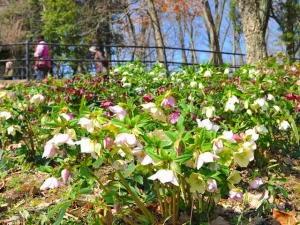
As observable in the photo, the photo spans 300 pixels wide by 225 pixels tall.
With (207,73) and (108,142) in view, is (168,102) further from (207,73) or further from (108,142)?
(207,73)

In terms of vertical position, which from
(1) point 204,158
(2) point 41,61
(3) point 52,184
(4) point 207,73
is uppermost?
(2) point 41,61

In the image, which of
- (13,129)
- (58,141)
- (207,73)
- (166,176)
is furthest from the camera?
(207,73)

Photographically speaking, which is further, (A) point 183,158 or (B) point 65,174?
(B) point 65,174

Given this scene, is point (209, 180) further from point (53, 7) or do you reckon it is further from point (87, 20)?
point (53, 7)

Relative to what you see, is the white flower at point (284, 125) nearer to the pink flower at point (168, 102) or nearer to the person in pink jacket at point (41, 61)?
the pink flower at point (168, 102)

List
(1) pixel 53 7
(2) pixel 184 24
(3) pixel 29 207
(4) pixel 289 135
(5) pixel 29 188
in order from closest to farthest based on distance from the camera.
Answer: (3) pixel 29 207 → (5) pixel 29 188 → (4) pixel 289 135 → (1) pixel 53 7 → (2) pixel 184 24

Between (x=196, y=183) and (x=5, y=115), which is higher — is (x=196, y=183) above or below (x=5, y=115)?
below

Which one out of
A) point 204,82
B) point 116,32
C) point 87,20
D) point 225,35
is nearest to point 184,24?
point 225,35

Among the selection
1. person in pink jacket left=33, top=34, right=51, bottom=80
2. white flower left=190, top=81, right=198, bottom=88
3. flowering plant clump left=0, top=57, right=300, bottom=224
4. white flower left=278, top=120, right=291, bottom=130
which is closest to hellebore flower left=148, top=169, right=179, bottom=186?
flowering plant clump left=0, top=57, right=300, bottom=224

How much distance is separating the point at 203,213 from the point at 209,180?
1.84 feet

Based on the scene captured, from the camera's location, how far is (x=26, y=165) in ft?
8.88

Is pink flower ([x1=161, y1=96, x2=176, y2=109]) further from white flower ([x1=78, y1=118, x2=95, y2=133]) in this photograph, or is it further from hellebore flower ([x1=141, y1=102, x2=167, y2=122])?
white flower ([x1=78, y1=118, x2=95, y2=133])

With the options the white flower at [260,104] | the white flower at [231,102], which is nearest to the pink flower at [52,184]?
the white flower at [231,102]

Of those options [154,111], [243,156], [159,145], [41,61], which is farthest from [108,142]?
[41,61]
